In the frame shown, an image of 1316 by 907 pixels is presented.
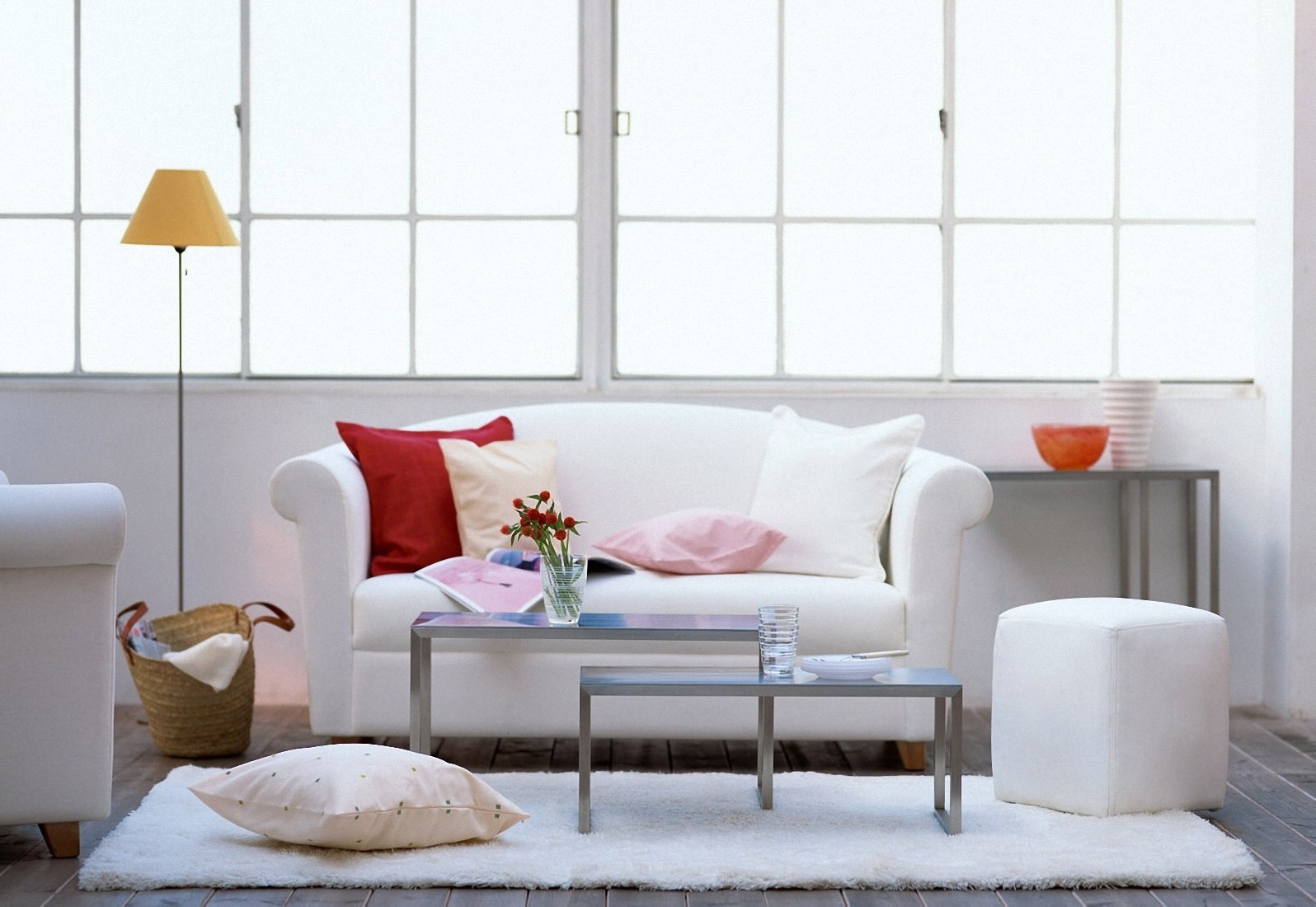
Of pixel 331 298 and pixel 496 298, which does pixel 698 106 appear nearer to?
pixel 496 298

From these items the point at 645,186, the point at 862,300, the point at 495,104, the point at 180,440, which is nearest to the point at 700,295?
the point at 645,186

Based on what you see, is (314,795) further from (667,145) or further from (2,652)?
(667,145)

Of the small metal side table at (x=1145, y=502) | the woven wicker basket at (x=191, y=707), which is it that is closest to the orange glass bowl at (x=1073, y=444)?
the small metal side table at (x=1145, y=502)

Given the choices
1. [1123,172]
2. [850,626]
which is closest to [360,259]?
[850,626]

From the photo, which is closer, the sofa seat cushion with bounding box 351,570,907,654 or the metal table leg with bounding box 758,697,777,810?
the metal table leg with bounding box 758,697,777,810

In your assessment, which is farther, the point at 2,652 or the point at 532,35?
the point at 532,35

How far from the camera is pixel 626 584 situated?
150 inches

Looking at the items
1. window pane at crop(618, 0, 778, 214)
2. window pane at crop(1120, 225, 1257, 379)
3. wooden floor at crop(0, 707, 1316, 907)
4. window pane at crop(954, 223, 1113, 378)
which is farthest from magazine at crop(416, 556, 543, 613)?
window pane at crop(1120, 225, 1257, 379)

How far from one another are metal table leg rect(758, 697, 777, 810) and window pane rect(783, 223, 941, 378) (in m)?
1.80

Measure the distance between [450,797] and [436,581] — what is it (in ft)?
2.99

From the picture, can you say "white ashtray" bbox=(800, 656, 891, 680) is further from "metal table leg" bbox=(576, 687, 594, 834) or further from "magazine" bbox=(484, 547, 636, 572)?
"magazine" bbox=(484, 547, 636, 572)

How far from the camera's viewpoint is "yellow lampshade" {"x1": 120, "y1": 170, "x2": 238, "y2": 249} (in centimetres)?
434

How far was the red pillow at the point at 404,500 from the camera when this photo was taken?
13.2 ft

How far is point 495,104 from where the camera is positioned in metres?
4.87
